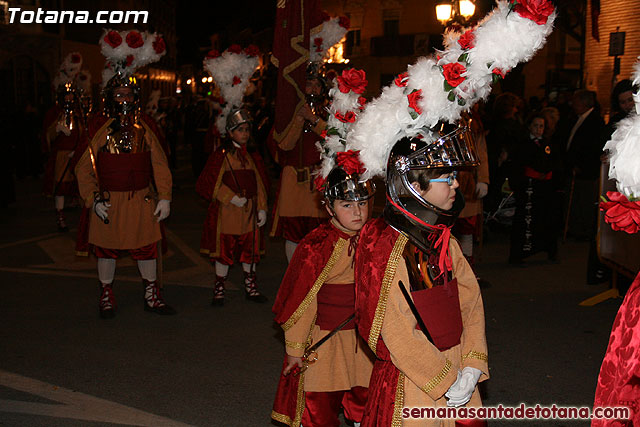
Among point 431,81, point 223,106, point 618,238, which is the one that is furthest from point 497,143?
point 431,81

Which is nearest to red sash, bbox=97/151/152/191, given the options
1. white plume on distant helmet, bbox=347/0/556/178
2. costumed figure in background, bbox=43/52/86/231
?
white plume on distant helmet, bbox=347/0/556/178

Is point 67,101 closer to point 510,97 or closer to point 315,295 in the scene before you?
point 510,97

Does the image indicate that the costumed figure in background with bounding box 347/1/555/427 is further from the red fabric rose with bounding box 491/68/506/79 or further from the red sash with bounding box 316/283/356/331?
the red sash with bounding box 316/283/356/331

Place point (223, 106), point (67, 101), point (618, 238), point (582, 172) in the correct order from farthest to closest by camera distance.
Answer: point (67, 101), point (582, 172), point (223, 106), point (618, 238)

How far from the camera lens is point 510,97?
10.0 meters

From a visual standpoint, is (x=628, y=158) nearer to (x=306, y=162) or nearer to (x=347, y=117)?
(x=347, y=117)

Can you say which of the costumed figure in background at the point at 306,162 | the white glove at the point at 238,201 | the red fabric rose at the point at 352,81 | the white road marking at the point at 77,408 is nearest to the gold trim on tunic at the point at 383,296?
the red fabric rose at the point at 352,81

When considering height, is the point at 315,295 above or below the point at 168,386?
above

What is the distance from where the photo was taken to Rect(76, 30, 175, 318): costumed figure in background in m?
6.53

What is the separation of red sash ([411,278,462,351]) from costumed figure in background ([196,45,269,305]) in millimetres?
3989

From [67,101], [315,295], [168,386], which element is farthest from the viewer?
[67,101]

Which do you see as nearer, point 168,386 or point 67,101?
point 168,386

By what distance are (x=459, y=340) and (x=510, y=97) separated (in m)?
7.55

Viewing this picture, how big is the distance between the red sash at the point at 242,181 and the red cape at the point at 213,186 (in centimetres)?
7
